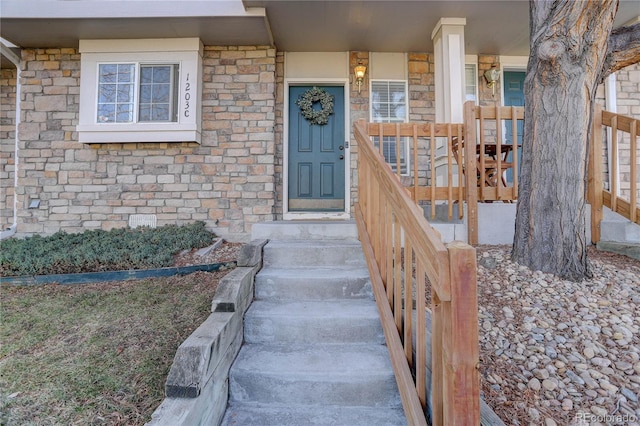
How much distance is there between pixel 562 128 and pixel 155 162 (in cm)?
474

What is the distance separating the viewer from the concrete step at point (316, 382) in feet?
5.07

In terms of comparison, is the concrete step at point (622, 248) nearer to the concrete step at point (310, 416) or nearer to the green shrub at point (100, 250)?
the concrete step at point (310, 416)

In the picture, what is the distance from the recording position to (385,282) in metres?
1.88

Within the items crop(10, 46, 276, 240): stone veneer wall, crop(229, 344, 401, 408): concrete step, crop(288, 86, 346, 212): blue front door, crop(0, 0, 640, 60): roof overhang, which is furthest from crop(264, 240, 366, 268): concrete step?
crop(0, 0, 640, 60): roof overhang

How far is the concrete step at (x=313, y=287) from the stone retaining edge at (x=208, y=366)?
0.24m

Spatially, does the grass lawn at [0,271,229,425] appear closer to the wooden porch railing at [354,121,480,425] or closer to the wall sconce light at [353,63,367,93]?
the wooden porch railing at [354,121,480,425]

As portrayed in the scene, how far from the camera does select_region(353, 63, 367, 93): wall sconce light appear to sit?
4701 millimetres

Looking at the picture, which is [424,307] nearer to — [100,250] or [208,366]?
[208,366]

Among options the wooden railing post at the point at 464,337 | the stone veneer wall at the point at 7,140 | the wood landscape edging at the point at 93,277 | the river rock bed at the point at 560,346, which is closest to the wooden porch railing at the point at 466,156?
the river rock bed at the point at 560,346

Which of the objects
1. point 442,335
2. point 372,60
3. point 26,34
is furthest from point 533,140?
point 26,34

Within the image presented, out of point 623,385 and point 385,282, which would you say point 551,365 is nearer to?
point 623,385

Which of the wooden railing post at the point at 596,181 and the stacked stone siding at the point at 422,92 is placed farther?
the stacked stone siding at the point at 422,92

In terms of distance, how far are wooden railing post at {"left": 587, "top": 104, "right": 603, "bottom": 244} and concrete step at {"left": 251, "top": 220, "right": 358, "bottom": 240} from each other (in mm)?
2301

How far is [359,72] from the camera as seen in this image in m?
4.71
